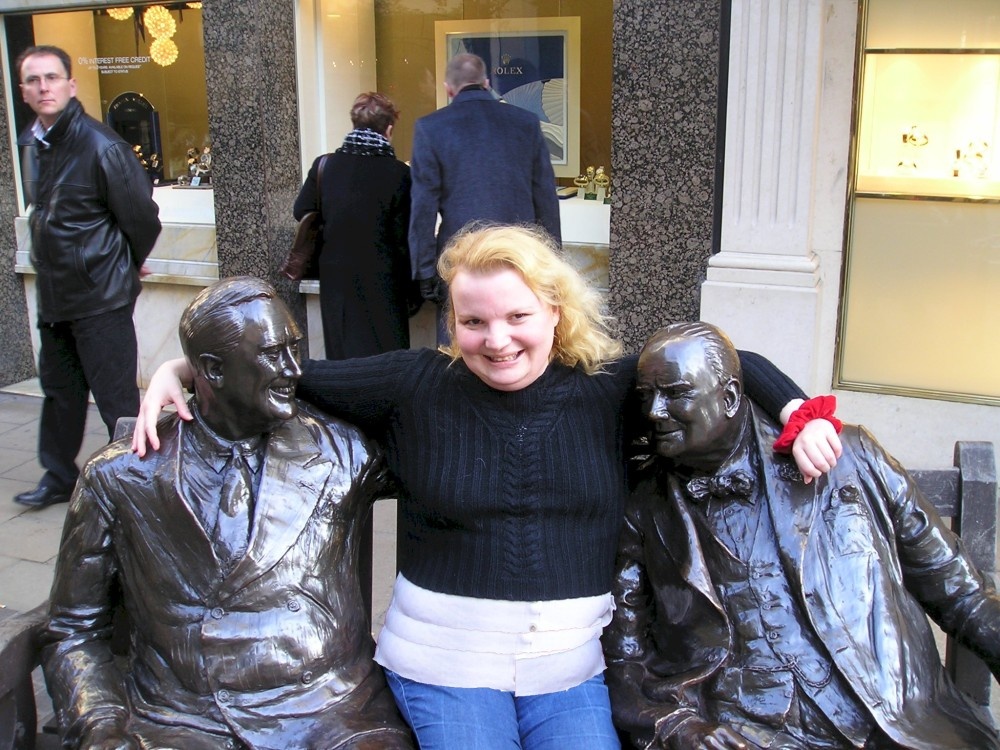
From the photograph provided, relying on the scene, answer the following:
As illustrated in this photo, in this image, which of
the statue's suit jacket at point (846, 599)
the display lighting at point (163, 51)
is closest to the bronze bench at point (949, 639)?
the statue's suit jacket at point (846, 599)

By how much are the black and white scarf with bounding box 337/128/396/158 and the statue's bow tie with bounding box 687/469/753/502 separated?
3.59 metres

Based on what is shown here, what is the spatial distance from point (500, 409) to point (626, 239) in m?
3.46

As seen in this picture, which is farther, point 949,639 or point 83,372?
point 83,372

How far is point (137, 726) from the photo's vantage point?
231 centimetres

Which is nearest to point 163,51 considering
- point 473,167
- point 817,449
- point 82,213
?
point 82,213

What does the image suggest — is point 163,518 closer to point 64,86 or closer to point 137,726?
point 137,726

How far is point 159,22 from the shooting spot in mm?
7410

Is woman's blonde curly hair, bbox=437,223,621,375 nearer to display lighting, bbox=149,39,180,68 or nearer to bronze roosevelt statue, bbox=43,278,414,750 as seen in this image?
bronze roosevelt statue, bbox=43,278,414,750

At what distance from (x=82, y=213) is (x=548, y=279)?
11.2 feet

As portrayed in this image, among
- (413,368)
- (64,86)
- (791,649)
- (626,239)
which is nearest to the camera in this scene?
(791,649)

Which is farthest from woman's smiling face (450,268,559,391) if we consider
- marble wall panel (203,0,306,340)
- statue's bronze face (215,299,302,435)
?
Result: marble wall panel (203,0,306,340)

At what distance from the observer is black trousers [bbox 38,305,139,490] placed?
5.12m

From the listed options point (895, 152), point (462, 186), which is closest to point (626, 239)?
point (462, 186)

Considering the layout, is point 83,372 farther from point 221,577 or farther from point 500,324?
point 500,324
